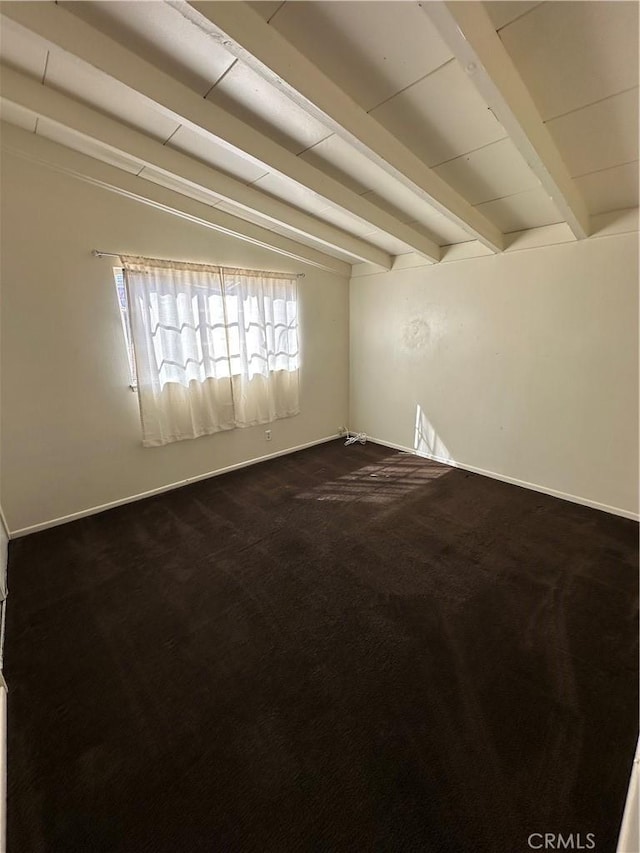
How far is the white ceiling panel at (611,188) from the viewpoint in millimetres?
2041

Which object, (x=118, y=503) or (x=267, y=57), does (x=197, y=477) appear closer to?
(x=118, y=503)

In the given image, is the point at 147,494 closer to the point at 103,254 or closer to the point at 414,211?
the point at 103,254

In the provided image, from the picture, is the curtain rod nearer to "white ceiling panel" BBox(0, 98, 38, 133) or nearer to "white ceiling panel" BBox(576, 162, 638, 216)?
"white ceiling panel" BBox(0, 98, 38, 133)

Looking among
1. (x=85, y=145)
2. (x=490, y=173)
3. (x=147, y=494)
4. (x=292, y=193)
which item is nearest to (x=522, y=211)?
(x=490, y=173)

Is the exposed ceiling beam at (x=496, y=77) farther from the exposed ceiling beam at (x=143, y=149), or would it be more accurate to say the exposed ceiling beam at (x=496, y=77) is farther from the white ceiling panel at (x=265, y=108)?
the exposed ceiling beam at (x=143, y=149)

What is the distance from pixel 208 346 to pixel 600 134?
3.02 meters

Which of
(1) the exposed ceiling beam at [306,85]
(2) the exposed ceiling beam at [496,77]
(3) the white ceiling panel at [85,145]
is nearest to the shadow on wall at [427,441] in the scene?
(1) the exposed ceiling beam at [306,85]

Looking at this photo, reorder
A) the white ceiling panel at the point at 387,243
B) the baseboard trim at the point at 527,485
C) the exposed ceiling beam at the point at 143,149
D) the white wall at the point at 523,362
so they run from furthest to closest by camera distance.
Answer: the white ceiling panel at the point at 387,243 → the baseboard trim at the point at 527,485 → the white wall at the point at 523,362 → the exposed ceiling beam at the point at 143,149

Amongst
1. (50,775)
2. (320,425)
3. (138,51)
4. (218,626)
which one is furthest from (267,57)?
(320,425)

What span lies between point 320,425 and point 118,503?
252 cm

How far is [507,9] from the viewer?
1.15 m

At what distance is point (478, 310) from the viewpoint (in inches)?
133

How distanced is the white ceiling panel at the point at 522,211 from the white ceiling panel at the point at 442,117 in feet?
2.64

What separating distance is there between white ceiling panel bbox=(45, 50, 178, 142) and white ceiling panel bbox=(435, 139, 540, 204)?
1.72 meters
